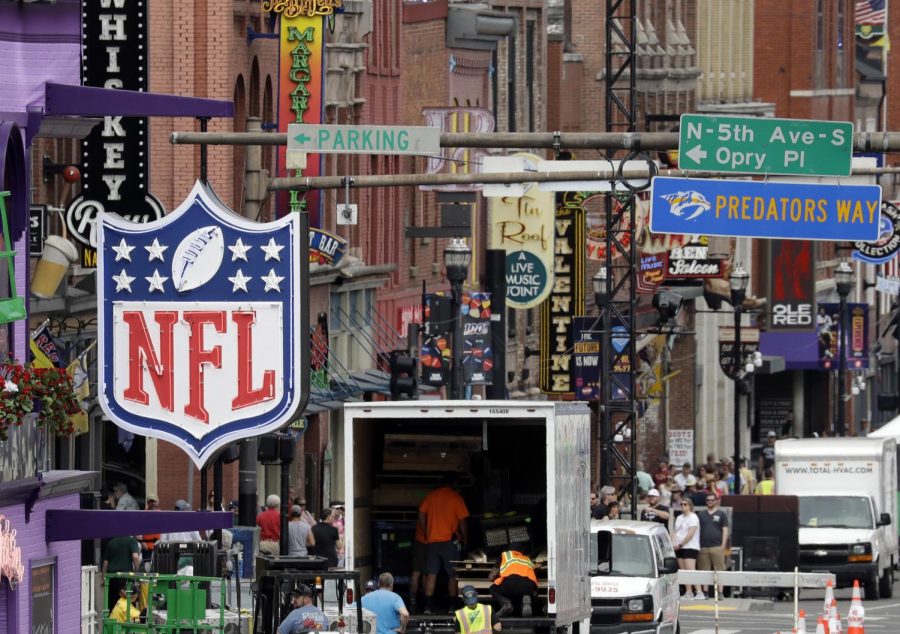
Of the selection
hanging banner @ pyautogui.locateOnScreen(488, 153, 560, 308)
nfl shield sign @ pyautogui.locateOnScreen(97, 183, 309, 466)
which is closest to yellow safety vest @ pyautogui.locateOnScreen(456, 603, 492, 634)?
nfl shield sign @ pyautogui.locateOnScreen(97, 183, 309, 466)

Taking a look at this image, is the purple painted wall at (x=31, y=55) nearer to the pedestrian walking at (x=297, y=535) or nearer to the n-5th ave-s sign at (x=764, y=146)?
the n-5th ave-s sign at (x=764, y=146)

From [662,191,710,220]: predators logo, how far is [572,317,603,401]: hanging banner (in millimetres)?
26396

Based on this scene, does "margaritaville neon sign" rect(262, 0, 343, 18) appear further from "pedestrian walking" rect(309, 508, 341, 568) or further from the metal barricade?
the metal barricade

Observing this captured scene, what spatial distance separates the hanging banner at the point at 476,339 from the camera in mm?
47125

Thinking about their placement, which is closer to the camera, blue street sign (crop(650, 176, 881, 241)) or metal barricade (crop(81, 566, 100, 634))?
metal barricade (crop(81, 566, 100, 634))

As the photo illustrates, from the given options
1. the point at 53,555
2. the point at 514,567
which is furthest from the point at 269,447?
the point at 53,555

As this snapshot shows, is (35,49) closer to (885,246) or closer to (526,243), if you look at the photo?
(526,243)

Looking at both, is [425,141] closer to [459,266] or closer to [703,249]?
[459,266]

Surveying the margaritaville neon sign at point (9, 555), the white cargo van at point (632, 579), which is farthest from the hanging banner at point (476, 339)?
the margaritaville neon sign at point (9, 555)

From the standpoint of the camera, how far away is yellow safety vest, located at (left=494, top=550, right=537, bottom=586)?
79.3 feet

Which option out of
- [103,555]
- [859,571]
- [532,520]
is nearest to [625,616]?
[532,520]

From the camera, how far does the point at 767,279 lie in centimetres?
7781

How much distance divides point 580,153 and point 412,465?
42.6 meters

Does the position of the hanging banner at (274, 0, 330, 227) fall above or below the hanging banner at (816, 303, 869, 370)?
above
